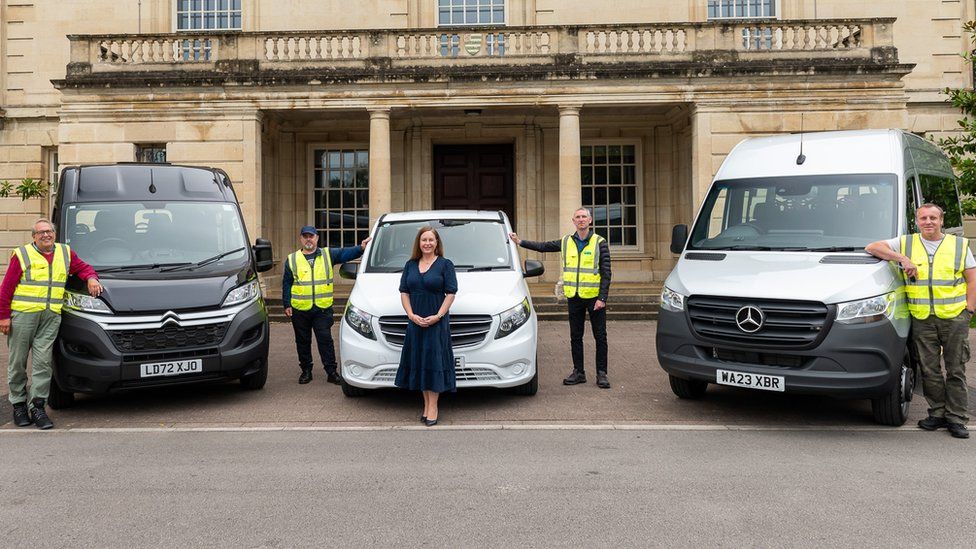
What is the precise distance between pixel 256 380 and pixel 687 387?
179 inches

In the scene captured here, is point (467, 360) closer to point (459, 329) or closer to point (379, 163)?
point (459, 329)

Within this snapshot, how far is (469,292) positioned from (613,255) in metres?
11.9

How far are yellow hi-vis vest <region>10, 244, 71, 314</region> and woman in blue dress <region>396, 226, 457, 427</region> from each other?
3.07 m

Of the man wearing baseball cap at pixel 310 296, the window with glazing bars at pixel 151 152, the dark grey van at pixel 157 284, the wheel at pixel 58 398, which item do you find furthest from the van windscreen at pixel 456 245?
the window with glazing bars at pixel 151 152

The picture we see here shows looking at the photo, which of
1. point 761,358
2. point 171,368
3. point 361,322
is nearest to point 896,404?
point 761,358

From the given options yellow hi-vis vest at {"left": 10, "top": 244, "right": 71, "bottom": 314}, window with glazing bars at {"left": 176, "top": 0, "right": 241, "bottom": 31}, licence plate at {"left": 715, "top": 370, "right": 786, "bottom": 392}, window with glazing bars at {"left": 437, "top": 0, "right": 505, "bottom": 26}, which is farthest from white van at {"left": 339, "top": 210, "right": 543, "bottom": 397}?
window with glazing bars at {"left": 176, "top": 0, "right": 241, "bottom": 31}

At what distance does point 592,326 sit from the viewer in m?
7.64

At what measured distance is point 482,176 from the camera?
18.4 meters

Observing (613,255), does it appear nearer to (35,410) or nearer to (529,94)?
(529,94)

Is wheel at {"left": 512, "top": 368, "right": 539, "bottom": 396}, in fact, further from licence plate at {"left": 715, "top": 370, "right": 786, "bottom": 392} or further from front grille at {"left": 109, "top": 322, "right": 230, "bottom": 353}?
front grille at {"left": 109, "top": 322, "right": 230, "bottom": 353}

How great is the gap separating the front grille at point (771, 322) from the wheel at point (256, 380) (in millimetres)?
4478

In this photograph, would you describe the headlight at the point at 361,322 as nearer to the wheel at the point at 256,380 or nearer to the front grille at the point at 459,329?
the front grille at the point at 459,329

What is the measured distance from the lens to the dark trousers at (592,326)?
7645mm

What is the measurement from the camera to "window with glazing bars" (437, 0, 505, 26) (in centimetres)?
1812
